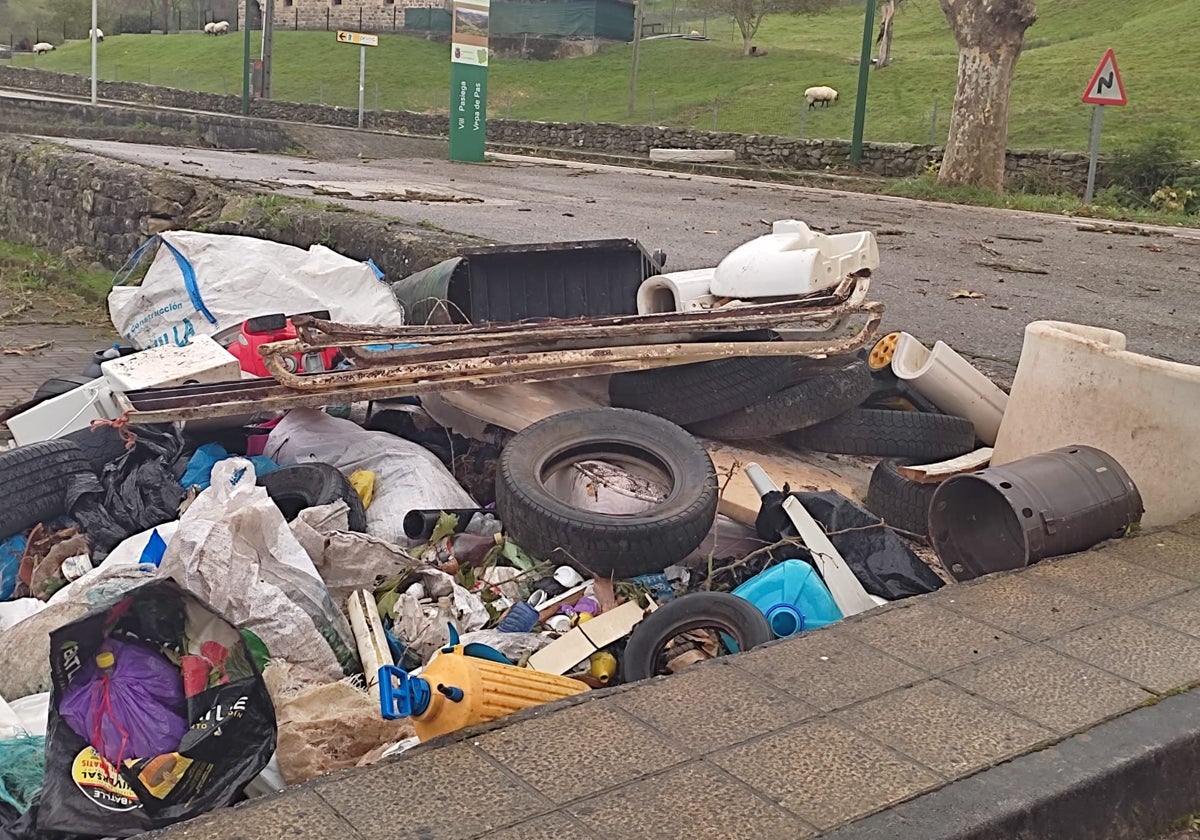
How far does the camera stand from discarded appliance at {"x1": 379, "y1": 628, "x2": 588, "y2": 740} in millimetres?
2681

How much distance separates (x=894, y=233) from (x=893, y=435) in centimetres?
736

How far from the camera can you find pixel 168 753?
2.72 metres

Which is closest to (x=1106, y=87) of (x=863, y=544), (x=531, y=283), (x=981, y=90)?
(x=981, y=90)

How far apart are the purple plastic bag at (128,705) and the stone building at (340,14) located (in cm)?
6218

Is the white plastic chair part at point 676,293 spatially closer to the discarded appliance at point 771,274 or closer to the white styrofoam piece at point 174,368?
the discarded appliance at point 771,274

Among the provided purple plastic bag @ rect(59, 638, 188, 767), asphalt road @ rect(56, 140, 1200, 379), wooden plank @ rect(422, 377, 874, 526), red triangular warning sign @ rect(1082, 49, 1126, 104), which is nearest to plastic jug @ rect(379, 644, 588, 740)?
purple plastic bag @ rect(59, 638, 188, 767)

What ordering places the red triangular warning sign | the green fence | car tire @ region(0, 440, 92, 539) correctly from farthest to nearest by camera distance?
the green fence → the red triangular warning sign → car tire @ region(0, 440, 92, 539)

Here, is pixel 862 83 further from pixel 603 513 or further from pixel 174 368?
pixel 603 513

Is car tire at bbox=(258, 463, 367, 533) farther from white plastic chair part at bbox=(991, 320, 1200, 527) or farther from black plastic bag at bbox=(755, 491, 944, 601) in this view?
white plastic chair part at bbox=(991, 320, 1200, 527)

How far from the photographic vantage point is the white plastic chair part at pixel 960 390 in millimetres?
5348

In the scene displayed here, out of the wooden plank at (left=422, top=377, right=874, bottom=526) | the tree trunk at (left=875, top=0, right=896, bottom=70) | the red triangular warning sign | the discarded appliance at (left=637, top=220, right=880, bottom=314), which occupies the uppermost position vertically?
the tree trunk at (left=875, top=0, right=896, bottom=70)

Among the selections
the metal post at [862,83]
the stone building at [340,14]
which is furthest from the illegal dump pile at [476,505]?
the stone building at [340,14]

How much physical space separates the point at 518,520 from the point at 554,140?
29.2 meters

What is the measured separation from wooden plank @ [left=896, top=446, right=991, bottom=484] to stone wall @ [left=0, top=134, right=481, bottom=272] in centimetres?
387
